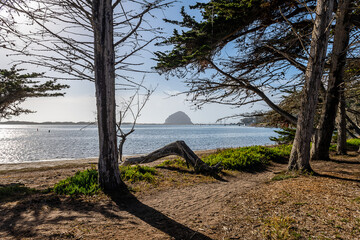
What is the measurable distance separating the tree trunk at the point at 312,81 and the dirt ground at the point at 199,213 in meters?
1.06

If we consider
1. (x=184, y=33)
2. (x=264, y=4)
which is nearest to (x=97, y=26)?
(x=184, y=33)

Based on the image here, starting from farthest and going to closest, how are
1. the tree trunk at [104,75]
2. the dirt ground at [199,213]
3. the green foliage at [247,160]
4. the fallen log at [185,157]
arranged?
the green foliage at [247,160], the fallen log at [185,157], the tree trunk at [104,75], the dirt ground at [199,213]

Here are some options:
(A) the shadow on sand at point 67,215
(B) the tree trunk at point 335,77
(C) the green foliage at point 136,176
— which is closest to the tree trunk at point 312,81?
(B) the tree trunk at point 335,77

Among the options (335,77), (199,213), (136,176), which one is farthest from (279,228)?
(335,77)

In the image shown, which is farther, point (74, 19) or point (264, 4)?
point (264, 4)

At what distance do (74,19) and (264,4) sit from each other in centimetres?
644

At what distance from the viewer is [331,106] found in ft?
28.1

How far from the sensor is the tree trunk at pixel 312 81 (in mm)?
6402

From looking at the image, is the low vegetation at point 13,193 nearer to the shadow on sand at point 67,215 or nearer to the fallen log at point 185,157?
the shadow on sand at point 67,215

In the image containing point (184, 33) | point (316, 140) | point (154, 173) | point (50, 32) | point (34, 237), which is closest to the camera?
point (34, 237)

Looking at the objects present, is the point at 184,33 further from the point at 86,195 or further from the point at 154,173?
the point at 86,195

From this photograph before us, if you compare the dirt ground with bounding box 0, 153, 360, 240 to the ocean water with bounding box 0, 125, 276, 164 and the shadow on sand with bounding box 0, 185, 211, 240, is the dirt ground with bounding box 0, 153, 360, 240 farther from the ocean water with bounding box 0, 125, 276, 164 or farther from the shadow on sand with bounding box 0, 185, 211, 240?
the ocean water with bounding box 0, 125, 276, 164

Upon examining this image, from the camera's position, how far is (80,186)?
5344mm

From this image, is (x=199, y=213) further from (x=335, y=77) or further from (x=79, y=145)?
(x=79, y=145)
